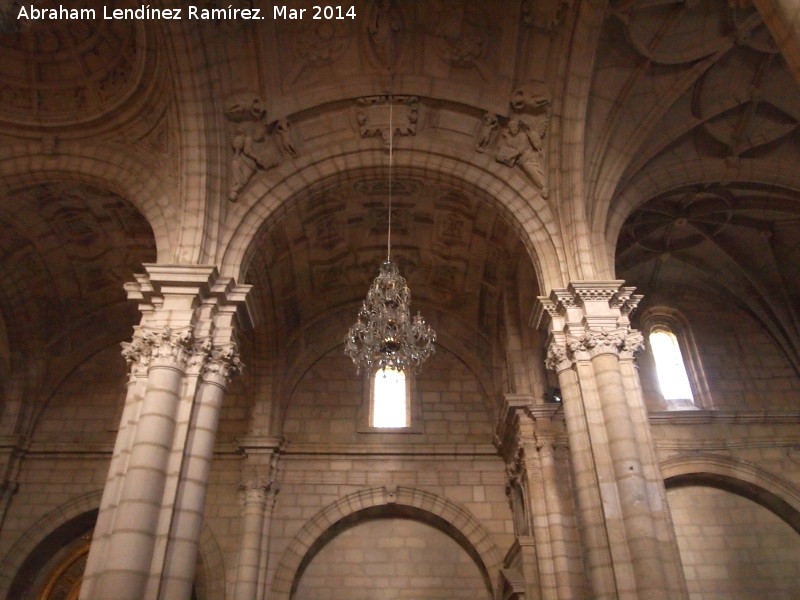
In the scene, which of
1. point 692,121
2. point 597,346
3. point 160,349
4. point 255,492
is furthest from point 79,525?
point 692,121

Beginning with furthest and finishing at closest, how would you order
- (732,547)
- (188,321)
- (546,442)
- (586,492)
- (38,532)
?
(38,532) → (732,547) → (546,442) → (188,321) → (586,492)

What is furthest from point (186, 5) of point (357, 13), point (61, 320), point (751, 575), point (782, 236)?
point (751, 575)

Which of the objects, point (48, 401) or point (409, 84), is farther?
point (48, 401)

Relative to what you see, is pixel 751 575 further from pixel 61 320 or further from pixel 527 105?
pixel 61 320

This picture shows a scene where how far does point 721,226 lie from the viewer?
13.5 metres

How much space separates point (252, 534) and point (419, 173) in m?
7.61

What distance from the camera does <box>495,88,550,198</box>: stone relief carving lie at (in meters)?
10.5

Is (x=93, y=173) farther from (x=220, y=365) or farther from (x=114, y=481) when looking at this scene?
(x=114, y=481)

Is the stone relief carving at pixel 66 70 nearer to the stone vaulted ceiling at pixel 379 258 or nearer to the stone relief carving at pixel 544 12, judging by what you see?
the stone vaulted ceiling at pixel 379 258

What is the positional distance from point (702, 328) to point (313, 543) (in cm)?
983

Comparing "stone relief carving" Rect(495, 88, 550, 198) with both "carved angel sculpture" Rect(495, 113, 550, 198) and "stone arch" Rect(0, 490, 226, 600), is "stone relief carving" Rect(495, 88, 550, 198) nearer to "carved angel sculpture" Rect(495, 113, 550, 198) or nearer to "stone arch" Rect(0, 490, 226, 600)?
"carved angel sculpture" Rect(495, 113, 550, 198)

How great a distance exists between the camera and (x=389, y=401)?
593 inches

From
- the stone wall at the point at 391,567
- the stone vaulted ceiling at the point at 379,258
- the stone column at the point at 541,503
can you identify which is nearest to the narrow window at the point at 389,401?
the stone vaulted ceiling at the point at 379,258

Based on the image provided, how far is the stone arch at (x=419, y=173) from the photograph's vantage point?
10047 millimetres
